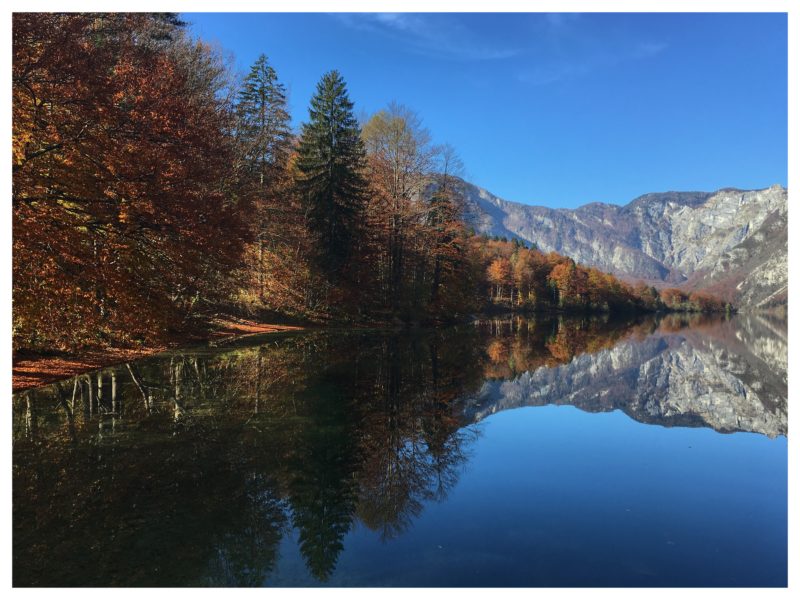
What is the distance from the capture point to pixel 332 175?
33750 millimetres

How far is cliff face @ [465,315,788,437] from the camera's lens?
12172 millimetres

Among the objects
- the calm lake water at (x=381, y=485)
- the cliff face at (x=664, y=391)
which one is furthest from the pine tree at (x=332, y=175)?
the calm lake water at (x=381, y=485)

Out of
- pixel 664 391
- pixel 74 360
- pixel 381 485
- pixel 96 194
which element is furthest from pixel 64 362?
pixel 664 391

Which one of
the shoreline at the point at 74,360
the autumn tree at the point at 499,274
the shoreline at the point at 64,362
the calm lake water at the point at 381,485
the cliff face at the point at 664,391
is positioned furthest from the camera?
the autumn tree at the point at 499,274

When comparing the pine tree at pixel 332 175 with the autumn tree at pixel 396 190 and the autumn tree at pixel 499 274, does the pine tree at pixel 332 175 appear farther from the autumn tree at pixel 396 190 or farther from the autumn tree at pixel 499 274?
the autumn tree at pixel 499 274

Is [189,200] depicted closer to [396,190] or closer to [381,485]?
[381,485]

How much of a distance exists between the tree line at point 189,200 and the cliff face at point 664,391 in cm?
959

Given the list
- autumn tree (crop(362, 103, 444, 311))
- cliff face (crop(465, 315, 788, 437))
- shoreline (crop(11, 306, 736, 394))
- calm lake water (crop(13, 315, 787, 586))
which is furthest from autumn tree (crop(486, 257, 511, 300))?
calm lake water (crop(13, 315, 787, 586))

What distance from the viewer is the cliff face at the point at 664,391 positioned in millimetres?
12172

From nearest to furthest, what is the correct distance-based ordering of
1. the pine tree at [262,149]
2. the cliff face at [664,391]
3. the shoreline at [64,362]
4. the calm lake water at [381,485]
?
the calm lake water at [381,485]
the shoreline at [64,362]
the cliff face at [664,391]
the pine tree at [262,149]

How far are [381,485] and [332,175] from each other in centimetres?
2965

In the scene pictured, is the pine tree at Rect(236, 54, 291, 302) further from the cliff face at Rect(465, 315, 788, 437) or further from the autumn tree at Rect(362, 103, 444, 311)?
the cliff face at Rect(465, 315, 788, 437)

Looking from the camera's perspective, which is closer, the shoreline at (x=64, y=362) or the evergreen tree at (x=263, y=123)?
the shoreline at (x=64, y=362)
